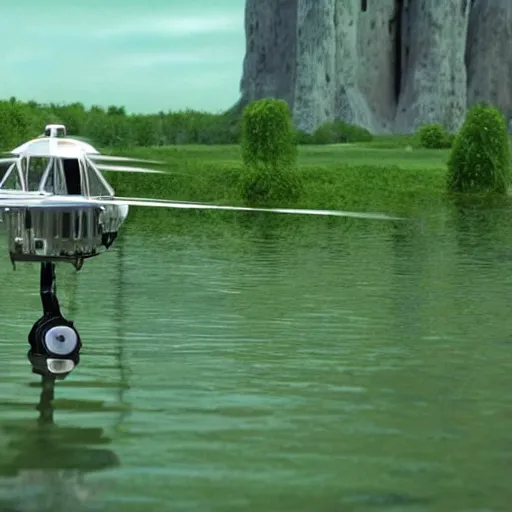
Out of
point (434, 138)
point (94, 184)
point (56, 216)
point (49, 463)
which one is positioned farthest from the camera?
point (434, 138)

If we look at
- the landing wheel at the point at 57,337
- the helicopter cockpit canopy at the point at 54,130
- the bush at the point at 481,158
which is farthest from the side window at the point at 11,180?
the bush at the point at 481,158

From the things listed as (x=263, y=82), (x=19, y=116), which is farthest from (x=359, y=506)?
(x=263, y=82)

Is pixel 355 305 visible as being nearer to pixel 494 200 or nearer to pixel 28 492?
pixel 28 492

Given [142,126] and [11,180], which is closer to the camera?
[11,180]

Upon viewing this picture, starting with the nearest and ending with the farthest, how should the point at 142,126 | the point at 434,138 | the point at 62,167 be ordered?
1. the point at 62,167
2. the point at 434,138
3. the point at 142,126

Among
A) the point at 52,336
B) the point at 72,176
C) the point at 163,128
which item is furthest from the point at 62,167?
the point at 163,128

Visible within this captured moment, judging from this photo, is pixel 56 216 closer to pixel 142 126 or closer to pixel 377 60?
pixel 142 126

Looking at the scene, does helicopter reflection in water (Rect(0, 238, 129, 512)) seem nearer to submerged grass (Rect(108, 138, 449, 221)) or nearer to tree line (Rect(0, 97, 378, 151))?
submerged grass (Rect(108, 138, 449, 221))
